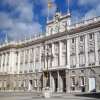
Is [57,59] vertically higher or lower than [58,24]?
lower

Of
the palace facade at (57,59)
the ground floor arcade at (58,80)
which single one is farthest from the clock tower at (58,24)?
the ground floor arcade at (58,80)

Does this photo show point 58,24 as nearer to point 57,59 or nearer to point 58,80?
point 57,59

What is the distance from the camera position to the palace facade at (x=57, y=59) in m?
51.1

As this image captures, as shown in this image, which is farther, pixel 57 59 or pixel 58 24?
pixel 58 24

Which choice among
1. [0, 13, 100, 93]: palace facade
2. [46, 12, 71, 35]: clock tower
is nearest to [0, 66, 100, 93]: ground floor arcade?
[0, 13, 100, 93]: palace facade

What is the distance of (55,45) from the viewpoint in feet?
199

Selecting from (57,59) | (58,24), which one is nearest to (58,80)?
(57,59)

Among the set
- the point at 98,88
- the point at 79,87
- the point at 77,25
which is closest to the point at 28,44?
the point at 77,25

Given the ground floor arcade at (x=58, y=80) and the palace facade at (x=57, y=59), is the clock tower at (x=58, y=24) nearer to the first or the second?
the palace facade at (x=57, y=59)

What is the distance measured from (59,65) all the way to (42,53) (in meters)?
8.01

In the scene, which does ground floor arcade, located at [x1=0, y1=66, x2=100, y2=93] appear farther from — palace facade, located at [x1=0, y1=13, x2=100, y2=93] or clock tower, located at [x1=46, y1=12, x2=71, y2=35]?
clock tower, located at [x1=46, y1=12, x2=71, y2=35]

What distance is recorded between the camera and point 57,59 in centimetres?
5953

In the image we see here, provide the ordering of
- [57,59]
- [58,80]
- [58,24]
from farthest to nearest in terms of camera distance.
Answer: [58,24]
[57,59]
[58,80]

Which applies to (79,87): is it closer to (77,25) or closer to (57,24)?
(77,25)
